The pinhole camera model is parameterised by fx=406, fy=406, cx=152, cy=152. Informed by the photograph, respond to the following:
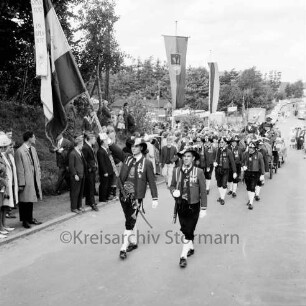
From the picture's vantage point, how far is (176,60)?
17469 mm

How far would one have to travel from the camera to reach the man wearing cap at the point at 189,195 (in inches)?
272

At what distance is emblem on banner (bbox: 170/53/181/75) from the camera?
57.1ft

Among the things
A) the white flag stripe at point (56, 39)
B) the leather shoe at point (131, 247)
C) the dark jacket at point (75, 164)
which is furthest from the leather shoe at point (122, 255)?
the white flag stripe at point (56, 39)

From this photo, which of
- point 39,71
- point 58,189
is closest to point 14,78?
point 58,189

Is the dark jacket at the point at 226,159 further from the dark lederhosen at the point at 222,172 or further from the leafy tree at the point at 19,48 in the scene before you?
the leafy tree at the point at 19,48

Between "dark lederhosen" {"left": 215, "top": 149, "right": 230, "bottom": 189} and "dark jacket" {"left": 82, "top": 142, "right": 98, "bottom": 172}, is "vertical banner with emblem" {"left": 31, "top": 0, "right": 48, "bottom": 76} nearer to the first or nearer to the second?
"dark jacket" {"left": 82, "top": 142, "right": 98, "bottom": 172}

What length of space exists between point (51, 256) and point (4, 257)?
0.80 metres

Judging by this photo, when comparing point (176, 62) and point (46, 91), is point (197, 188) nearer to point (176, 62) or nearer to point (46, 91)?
point (46, 91)

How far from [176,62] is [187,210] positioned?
11608 mm

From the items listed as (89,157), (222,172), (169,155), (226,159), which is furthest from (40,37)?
(169,155)

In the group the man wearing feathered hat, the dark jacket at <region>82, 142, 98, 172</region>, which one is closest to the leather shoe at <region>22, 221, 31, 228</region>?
the dark jacket at <region>82, 142, 98, 172</region>

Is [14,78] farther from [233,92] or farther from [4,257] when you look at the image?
[233,92]

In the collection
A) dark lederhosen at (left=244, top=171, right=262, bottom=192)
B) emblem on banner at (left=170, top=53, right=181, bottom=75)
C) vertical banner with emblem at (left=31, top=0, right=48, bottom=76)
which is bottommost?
dark lederhosen at (left=244, top=171, right=262, bottom=192)

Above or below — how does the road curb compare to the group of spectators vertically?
below
